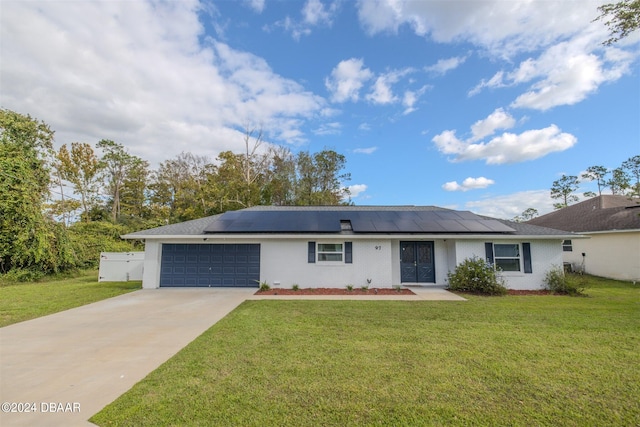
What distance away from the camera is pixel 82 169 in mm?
25875

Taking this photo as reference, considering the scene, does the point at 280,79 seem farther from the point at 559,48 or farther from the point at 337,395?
the point at 337,395

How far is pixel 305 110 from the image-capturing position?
54.6 ft

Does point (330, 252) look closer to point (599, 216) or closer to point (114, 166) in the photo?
point (599, 216)

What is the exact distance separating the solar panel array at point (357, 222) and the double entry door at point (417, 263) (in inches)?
37.4

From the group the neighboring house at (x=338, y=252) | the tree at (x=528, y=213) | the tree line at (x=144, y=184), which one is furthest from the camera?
the tree at (x=528, y=213)

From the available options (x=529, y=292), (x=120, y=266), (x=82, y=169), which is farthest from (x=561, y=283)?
(x=82, y=169)

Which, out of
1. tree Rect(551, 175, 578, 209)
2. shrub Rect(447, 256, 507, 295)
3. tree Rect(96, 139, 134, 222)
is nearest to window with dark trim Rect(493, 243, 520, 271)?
shrub Rect(447, 256, 507, 295)

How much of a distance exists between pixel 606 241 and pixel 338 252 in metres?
15.6

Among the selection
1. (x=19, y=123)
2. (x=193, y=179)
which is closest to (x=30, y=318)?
(x=19, y=123)

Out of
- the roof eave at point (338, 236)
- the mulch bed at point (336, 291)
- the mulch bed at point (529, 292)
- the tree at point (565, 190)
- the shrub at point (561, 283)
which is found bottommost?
the mulch bed at point (529, 292)

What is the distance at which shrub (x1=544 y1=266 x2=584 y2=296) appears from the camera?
33.5ft

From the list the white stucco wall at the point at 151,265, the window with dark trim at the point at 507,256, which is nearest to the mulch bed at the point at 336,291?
the window with dark trim at the point at 507,256

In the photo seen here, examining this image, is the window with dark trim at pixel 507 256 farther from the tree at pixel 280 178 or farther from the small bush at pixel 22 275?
the small bush at pixel 22 275

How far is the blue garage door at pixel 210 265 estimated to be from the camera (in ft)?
37.7
